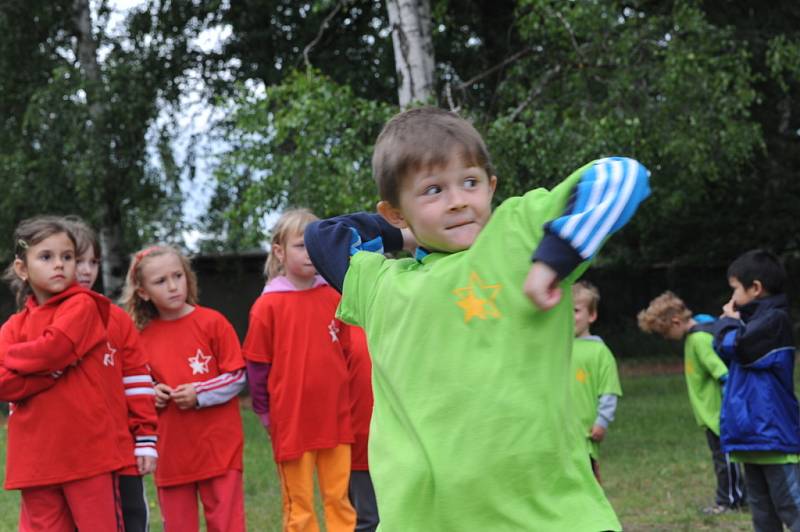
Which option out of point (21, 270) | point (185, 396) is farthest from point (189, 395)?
point (21, 270)

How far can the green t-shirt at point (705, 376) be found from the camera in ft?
27.1

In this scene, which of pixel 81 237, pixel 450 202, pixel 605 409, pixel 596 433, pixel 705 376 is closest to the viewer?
pixel 450 202

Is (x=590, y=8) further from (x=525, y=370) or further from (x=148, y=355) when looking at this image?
(x=525, y=370)

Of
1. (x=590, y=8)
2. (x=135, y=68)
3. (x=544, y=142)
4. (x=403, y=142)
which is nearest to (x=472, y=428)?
(x=403, y=142)

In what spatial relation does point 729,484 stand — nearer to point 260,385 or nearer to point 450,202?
point 260,385

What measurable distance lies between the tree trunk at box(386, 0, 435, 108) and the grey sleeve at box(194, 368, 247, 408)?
5613 millimetres

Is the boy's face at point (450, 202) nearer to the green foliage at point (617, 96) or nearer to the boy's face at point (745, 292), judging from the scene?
the boy's face at point (745, 292)

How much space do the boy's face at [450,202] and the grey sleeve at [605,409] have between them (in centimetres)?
465

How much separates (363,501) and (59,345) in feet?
6.61

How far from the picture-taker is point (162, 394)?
5.91 meters

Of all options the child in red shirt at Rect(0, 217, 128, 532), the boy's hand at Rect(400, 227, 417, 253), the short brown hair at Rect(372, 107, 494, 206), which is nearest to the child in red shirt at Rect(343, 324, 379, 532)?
the child in red shirt at Rect(0, 217, 128, 532)

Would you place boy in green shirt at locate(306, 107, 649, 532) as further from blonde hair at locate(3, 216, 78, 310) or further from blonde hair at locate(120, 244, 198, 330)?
blonde hair at locate(120, 244, 198, 330)

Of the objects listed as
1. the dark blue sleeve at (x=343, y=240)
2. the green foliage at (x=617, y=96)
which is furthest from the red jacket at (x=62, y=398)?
the green foliage at (x=617, y=96)

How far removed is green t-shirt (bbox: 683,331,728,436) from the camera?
325 inches
